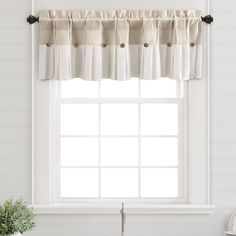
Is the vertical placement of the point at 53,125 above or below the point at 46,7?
below

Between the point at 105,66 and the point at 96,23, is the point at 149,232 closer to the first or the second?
the point at 105,66

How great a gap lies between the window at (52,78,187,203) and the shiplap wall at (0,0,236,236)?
23cm

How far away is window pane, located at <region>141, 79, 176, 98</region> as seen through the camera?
16.4 ft

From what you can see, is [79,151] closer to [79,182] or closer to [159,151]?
[79,182]

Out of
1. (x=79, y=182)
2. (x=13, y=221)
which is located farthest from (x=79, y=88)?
(x=13, y=221)

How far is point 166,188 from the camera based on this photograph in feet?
16.4

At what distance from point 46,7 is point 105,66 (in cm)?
63

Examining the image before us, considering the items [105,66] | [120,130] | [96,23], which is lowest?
[120,130]

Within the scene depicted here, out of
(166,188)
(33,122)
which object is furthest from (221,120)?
(33,122)

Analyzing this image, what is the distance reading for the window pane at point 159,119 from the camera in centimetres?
500

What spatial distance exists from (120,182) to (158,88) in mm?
793

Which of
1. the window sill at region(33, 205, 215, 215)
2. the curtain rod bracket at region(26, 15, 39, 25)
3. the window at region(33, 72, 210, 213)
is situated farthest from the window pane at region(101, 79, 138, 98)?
the window sill at region(33, 205, 215, 215)

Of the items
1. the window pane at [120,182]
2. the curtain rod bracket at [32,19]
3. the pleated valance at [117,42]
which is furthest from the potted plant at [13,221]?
the curtain rod bracket at [32,19]

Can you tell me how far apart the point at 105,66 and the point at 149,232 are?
1.30 meters
